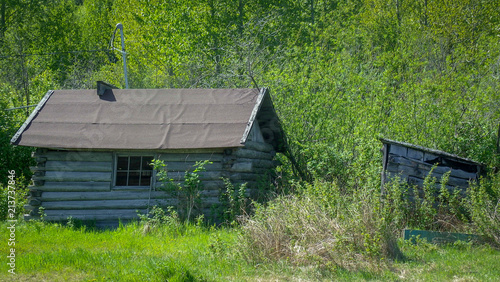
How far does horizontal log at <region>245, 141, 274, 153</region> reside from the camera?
520 inches

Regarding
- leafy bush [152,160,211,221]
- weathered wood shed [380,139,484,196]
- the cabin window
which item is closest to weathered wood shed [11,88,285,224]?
the cabin window

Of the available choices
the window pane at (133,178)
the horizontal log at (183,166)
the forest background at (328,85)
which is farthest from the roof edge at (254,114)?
the window pane at (133,178)

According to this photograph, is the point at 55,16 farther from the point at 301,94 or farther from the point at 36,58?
the point at 301,94

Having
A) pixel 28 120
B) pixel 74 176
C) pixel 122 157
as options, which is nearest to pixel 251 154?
pixel 122 157

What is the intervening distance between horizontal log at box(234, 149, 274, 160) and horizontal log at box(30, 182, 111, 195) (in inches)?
135

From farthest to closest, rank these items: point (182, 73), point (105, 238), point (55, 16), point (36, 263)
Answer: point (55, 16)
point (182, 73)
point (105, 238)
point (36, 263)

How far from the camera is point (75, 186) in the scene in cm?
1237

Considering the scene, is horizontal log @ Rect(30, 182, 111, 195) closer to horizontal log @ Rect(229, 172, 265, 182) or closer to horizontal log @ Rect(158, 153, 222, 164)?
horizontal log @ Rect(158, 153, 222, 164)

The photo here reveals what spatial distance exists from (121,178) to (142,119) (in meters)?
1.68

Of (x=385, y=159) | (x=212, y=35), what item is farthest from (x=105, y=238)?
(x=212, y=35)

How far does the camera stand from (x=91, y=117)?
13.2 metres

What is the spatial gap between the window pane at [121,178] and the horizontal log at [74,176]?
0.29 metres

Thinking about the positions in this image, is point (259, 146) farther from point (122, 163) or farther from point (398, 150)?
point (398, 150)

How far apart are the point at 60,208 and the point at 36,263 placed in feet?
15.8
